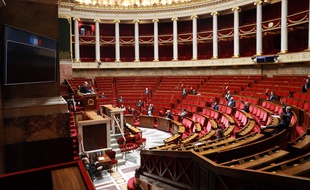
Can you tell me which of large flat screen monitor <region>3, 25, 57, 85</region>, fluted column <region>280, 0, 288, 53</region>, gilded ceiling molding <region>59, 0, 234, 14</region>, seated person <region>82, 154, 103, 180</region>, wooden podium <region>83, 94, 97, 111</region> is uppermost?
gilded ceiling molding <region>59, 0, 234, 14</region>

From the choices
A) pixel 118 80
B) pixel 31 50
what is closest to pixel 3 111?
pixel 31 50

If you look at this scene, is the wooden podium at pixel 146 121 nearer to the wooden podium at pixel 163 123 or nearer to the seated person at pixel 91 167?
the wooden podium at pixel 163 123

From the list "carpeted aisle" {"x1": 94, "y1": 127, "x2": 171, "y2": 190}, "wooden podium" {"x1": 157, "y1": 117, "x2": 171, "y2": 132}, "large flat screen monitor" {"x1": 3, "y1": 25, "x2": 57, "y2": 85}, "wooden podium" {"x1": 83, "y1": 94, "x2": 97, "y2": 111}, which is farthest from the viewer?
"wooden podium" {"x1": 157, "y1": 117, "x2": 171, "y2": 132}

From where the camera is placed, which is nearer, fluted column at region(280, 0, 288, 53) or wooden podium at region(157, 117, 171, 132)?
wooden podium at region(157, 117, 171, 132)

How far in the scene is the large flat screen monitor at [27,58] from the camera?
2.74 meters

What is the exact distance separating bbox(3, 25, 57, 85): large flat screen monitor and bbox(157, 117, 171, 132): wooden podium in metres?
9.84

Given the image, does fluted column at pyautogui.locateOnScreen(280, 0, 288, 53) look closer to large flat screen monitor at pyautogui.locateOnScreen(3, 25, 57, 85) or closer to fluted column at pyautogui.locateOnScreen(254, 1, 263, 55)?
fluted column at pyautogui.locateOnScreen(254, 1, 263, 55)

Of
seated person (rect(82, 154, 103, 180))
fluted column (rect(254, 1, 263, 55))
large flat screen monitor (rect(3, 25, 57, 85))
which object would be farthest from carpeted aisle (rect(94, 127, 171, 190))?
fluted column (rect(254, 1, 263, 55))

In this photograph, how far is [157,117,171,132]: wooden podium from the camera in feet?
42.3

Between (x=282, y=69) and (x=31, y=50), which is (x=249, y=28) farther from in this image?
(x=31, y=50)

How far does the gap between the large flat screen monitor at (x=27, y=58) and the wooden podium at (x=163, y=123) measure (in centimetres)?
984

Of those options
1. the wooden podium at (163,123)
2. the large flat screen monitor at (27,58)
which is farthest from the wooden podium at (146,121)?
the large flat screen monitor at (27,58)

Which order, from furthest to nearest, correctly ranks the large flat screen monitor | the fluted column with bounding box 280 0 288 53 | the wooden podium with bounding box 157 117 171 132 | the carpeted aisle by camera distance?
the fluted column with bounding box 280 0 288 53 < the wooden podium with bounding box 157 117 171 132 < the carpeted aisle < the large flat screen monitor

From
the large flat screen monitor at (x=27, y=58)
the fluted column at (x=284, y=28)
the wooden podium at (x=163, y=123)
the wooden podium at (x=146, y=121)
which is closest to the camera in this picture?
the large flat screen monitor at (x=27, y=58)
